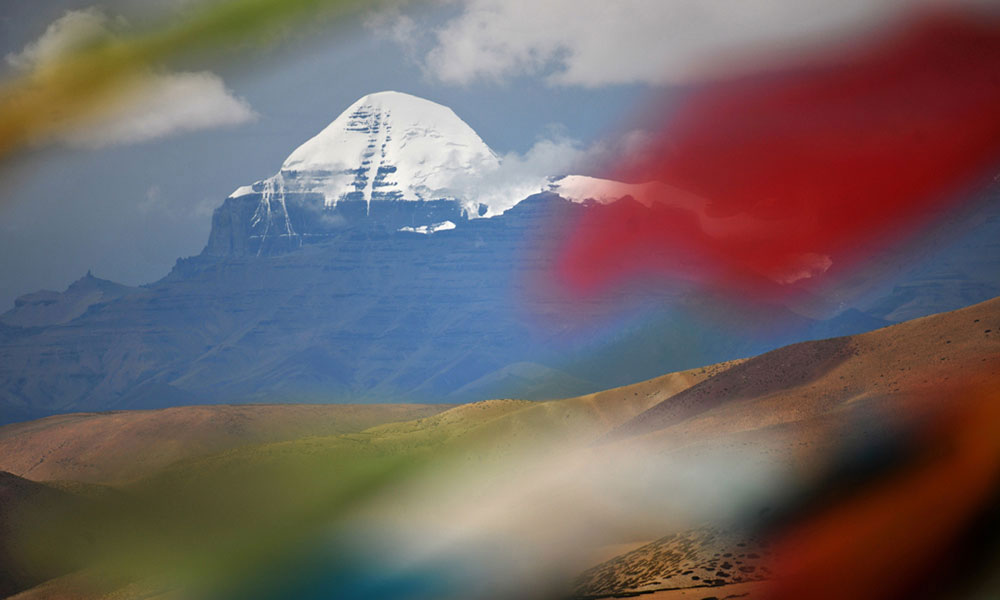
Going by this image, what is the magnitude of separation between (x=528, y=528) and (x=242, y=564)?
29567 mm

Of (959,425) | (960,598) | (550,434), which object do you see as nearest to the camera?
(960,598)

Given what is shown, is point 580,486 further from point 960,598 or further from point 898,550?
point 960,598

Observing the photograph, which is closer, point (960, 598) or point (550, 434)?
point (960, 598)

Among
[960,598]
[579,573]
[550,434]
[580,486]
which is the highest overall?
[550,434]

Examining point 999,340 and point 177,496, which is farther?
point 177,496

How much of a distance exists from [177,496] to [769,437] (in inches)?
3012

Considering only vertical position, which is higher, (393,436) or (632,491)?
(393,436)

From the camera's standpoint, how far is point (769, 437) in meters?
77.8

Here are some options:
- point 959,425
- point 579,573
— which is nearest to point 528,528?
point 579,573

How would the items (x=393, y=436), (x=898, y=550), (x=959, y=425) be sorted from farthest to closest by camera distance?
(x=393, y=436), (x=959, y=425), (x=898, y=550)

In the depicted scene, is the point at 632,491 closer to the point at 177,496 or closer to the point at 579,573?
the point at 579,573

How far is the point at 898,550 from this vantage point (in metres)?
50.1

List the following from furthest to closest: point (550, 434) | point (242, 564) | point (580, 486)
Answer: point (550, 434) < point (242, 564) < point (580, 486)

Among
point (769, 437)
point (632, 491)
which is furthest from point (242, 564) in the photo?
point (769, 437)
